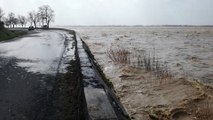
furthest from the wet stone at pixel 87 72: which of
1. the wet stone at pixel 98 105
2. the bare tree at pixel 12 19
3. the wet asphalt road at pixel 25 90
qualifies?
the bare tree at pixel 12 19

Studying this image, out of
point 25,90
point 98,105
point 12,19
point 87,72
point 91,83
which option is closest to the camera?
point 98,105

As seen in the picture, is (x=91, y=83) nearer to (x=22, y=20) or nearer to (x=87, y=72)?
(x=87, y=72)

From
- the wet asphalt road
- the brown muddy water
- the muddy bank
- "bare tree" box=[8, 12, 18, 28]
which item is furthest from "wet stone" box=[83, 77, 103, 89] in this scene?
"bare tree" box=[8, 12, 18, 28]

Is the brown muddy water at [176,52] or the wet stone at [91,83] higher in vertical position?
the wet stone at [91,83]

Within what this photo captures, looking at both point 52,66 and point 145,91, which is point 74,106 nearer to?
point 145,91

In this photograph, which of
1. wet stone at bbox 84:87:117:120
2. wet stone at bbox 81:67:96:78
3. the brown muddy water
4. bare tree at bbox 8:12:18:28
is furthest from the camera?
bare tree at bbox 8:12:18:28

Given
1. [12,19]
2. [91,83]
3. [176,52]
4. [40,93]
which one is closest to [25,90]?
[40,93]

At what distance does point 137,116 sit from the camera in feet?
25.9

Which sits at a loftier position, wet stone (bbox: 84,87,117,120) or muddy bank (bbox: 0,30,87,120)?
wet stone (bbox: 84,87,117,120)

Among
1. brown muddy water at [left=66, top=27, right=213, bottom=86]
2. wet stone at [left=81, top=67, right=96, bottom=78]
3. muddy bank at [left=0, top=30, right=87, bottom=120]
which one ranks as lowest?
brown muddy water at [left=66, top=27, right=213, bottom=86]

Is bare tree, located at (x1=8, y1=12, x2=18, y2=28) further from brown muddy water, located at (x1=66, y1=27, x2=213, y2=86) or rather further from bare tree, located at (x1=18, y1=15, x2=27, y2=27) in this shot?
brown muddy water, located at (x1=66, y1=27, x2=213, y2=86)

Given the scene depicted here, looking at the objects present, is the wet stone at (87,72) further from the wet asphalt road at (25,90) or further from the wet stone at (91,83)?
the wet asphalt road at (25,90)

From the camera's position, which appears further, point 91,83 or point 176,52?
point 176,52

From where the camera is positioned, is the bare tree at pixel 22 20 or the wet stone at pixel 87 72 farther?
the bare tree at pixel 22 20
